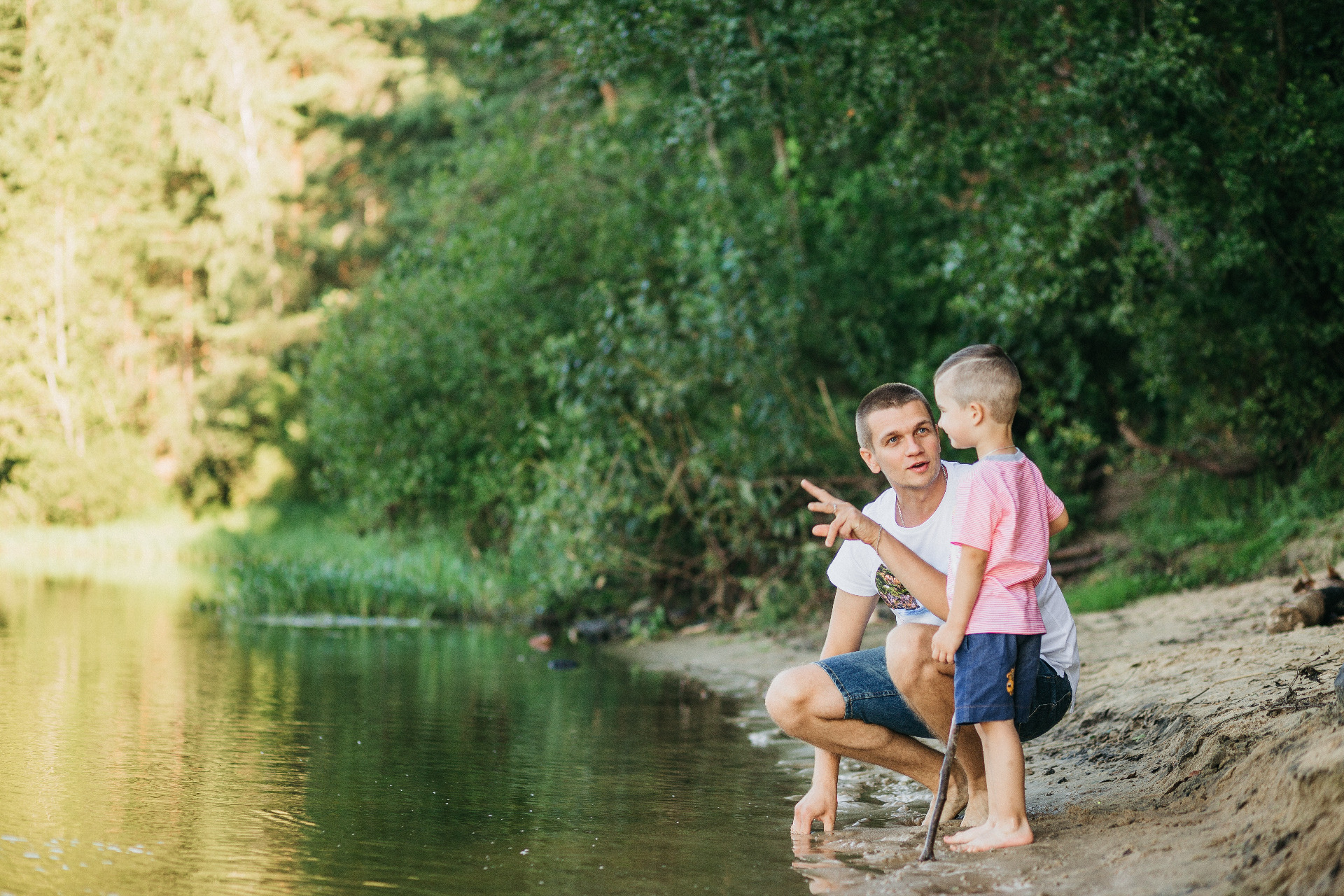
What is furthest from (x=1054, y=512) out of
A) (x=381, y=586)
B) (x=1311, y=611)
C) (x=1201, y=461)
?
(x=381, y=586)

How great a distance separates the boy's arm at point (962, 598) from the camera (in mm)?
3561

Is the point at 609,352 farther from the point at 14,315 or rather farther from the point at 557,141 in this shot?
the point at 14,315

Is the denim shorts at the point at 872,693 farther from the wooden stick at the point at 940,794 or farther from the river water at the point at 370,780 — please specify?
the river water at the point at 370,780

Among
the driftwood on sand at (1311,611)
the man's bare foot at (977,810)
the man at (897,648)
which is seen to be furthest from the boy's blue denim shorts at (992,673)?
the driftwood on sand at (1311,611)

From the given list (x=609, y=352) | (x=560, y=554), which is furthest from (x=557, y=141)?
(x=560, y=554)

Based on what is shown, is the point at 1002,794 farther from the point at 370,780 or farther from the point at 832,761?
the point at 370,780

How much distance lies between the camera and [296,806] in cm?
467

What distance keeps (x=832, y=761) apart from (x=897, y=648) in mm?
542

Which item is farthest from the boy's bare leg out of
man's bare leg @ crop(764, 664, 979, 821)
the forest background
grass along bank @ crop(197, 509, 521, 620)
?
grass along bank @ crop(197, 509, 521, 620)

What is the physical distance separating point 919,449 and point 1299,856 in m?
1.46

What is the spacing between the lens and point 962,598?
357 cm

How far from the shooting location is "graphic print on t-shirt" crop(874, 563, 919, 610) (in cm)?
397

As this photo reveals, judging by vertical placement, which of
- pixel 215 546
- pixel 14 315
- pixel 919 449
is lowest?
pixel 215 546

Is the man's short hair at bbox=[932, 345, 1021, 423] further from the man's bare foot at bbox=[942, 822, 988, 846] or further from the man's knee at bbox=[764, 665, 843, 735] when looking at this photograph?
the man's bare foot at bbox=[942, 822, 988, 846]
